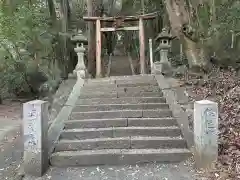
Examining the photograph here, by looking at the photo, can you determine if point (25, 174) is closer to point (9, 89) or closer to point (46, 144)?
point (46, 144)

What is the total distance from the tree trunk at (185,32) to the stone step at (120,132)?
5.09 meters

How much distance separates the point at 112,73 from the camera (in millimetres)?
17875

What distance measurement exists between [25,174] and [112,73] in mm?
12743

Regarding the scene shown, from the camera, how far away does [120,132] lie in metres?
6.54

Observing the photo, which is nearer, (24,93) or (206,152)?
(206,152)

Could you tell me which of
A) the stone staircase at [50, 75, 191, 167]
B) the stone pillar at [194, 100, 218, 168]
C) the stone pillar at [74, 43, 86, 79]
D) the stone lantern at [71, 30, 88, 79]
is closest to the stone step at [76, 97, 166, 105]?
the stone staircase at [50, 75, 191, 167]

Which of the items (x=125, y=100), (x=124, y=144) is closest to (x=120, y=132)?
(x=124, y=144)

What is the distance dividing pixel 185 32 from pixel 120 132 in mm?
5950

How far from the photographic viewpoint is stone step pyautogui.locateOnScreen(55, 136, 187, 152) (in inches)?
241

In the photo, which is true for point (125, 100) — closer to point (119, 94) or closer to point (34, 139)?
point (119, 94)

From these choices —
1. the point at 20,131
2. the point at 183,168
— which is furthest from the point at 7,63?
the point at 183,168

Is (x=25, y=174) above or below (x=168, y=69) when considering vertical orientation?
below

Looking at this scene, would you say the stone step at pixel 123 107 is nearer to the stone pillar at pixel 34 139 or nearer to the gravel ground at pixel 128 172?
the gravel ground at pixel 128 172

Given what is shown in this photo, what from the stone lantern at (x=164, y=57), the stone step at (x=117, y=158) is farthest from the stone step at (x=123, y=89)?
Result: the stone step at (x=117, y=158)
